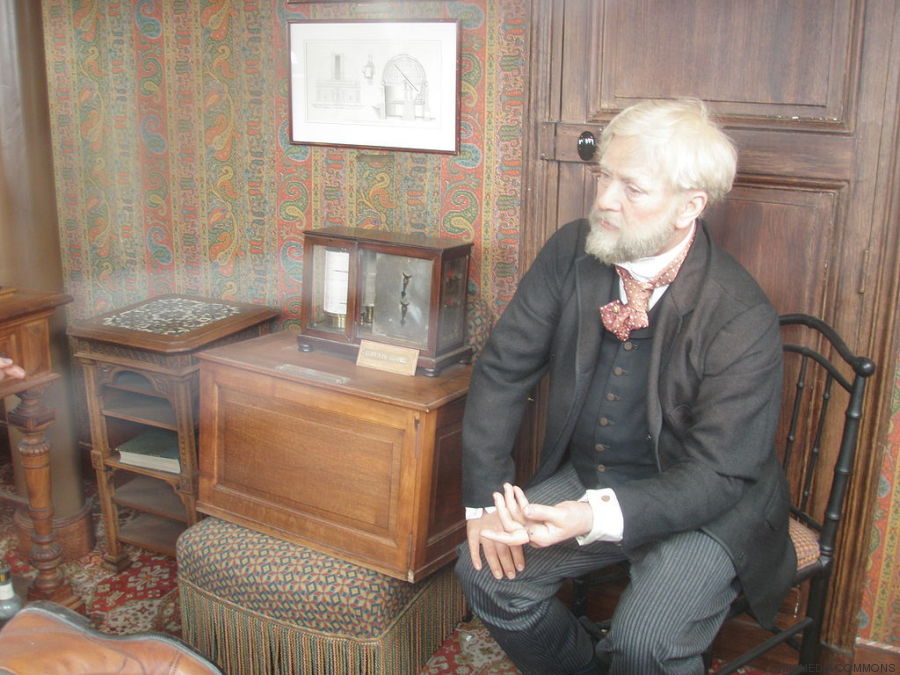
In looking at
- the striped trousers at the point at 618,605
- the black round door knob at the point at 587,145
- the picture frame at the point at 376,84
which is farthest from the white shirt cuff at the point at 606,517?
the picture frame at the point at 376,84

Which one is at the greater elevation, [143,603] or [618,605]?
[618,605]

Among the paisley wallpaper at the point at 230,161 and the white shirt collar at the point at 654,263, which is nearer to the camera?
the white shirt collar at the point at 654,263

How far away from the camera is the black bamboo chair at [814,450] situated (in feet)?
7.32

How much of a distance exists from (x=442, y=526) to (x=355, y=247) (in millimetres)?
840

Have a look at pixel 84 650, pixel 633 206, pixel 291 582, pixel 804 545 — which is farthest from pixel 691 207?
pixel 84 650

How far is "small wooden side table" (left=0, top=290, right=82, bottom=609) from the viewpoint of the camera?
2531 millimetres

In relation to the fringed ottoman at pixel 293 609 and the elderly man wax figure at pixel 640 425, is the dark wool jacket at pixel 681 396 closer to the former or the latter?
the elderly man wax figure at pixel 640 425

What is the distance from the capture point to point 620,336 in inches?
86.7

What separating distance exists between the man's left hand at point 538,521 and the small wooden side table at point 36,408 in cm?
138

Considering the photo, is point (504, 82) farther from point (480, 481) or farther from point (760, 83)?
point (480, 481)

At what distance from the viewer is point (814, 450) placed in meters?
2.35

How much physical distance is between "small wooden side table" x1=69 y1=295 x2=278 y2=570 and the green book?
0.4 inches

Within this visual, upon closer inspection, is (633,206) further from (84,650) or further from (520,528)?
(84,650)

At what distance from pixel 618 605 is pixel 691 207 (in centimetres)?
91
